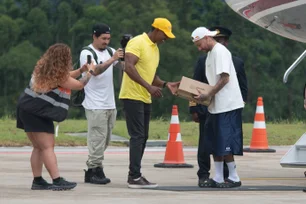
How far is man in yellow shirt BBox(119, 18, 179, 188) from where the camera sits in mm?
10797

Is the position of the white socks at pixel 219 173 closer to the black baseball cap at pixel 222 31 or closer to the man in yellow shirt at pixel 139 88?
the man in yellow shirt at pixel 139 88

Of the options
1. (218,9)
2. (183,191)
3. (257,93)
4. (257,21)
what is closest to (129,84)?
(183,191)

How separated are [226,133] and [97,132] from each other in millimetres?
1415

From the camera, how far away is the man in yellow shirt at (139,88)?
1080 centimetres

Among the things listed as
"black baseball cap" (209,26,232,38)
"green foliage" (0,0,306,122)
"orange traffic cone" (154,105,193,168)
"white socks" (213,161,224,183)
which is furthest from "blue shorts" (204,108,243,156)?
"green foliage" (0,0,306,122)

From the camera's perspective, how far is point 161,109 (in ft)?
216

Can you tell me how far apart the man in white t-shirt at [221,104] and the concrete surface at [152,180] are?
0.45 metres

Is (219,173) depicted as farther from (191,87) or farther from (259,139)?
(259,139)

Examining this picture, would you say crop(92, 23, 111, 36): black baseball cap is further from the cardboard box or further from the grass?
the grass

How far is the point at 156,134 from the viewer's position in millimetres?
19594

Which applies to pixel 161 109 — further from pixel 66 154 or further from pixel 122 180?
pixel 122 180

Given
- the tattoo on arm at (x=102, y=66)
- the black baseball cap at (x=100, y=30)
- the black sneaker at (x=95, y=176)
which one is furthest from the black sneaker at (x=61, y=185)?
the black baseball cap at (x=100, y=30)

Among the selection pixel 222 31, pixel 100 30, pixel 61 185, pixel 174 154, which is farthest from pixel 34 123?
pixel 174 154

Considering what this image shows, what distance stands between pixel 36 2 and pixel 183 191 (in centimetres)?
7000
